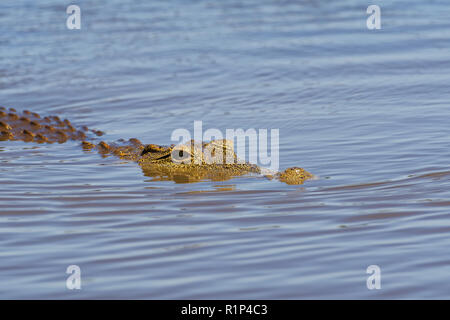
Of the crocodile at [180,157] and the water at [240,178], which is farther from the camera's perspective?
the crocodile at [180,157]

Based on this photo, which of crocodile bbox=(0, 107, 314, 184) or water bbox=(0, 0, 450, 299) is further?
crocodile bbox=(0, 107, 314, 184)

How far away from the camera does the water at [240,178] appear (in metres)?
4.38

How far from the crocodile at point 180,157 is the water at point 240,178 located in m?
0.16

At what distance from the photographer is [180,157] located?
702 cm

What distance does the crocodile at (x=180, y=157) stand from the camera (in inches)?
260

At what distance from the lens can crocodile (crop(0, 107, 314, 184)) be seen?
661 cm

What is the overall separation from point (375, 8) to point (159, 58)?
5.51 meters

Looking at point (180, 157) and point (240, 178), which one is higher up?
point (180, 157)

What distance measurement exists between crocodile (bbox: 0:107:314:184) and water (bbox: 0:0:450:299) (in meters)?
0.16

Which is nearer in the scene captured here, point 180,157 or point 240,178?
point 240,178

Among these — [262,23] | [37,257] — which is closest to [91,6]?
[262,23]

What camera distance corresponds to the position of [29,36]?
45.1 ft

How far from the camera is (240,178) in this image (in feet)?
21.3

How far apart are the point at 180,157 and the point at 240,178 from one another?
80cm
